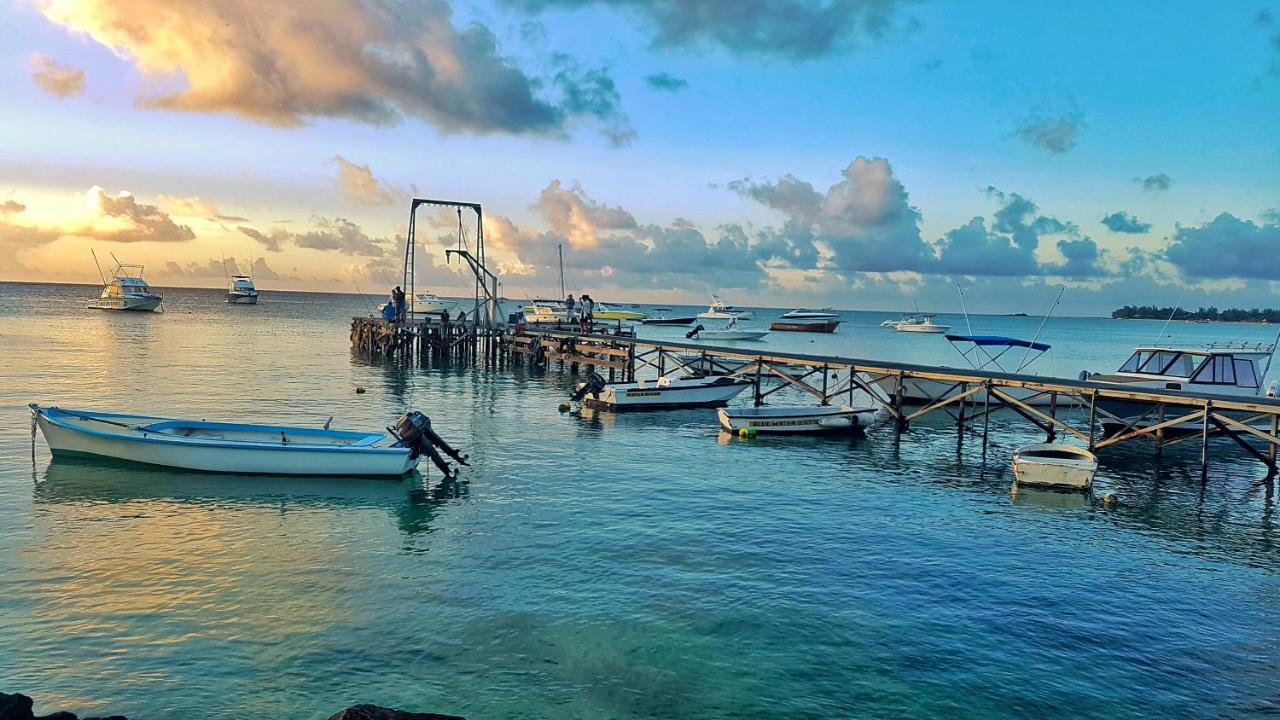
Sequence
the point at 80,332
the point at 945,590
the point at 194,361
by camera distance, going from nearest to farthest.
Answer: the point at 945,590 < the point at 194,361 < the point at 80,332

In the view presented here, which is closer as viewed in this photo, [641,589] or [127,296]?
[641,589]

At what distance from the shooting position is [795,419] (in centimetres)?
2902

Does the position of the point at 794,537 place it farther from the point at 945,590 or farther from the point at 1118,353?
the point at 1118,353

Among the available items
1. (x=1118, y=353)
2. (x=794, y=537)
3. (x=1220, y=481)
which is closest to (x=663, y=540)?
(x=794, y=537)

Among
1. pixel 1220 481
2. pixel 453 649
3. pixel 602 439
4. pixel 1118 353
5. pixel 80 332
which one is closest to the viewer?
pixel 453 649

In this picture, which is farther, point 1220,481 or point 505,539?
point 1220,481

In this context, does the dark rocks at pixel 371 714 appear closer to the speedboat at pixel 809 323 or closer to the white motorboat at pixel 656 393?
the white motorboat at pixel 656 393

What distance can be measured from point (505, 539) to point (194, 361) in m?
44.0

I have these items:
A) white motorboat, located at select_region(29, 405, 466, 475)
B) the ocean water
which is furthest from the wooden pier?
white motorboat, located at select_region(29, 405, 466, 475)

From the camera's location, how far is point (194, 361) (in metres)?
50.6

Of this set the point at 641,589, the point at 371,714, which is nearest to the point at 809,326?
the point at 641,589

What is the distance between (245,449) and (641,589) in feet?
41.3

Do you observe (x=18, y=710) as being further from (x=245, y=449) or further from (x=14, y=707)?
(x=245, y=449)

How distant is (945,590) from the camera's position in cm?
1341
